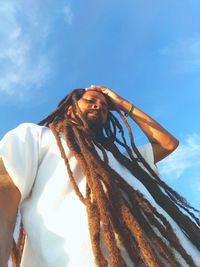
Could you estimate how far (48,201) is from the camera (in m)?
1.84

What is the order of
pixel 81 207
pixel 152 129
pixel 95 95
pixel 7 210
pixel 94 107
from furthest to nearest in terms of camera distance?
1. pixel 152 129
2. pixel 95 95
3. pixel 94 107
4. pixel 7 210
5. pixel 81 207

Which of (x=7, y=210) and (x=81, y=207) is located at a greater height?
(x=7, y=210)

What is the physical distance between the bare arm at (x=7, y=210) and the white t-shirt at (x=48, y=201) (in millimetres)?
47

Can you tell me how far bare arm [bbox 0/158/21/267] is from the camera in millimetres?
1827

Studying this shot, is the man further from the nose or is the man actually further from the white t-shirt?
the nose

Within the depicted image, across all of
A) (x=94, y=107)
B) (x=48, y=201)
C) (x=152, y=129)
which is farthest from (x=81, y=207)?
(x=152, y=129)

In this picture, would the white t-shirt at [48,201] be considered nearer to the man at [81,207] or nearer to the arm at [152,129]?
the man at [81,207]

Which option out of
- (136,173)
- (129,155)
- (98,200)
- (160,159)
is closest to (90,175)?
(98,200)

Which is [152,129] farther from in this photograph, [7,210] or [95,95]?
[7,210]

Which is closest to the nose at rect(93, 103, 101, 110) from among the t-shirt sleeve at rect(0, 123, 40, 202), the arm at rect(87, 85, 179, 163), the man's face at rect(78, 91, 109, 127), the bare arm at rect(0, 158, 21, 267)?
the man's face at rect(78, 91, 109, 127)

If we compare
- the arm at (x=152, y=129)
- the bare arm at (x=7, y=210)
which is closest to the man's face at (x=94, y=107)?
the arm at (x=152, y=129)

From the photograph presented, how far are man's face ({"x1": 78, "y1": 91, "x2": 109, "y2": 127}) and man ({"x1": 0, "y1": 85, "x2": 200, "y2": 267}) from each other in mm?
215

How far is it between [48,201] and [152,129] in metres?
1.47

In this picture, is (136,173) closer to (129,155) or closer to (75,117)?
(129,155)
